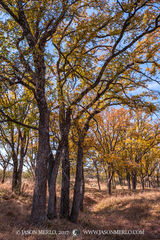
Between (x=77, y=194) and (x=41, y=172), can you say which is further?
(x=77, y=194)

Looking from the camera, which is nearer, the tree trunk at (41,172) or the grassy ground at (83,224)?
the grassy ground at (83,224)

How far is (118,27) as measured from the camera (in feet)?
23.1

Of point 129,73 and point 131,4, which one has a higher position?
point 131,4

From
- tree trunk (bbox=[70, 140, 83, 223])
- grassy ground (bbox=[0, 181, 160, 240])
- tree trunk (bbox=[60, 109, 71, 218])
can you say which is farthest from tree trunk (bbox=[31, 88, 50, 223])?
tree trunk (bbox=[70, 140, 83, 223])

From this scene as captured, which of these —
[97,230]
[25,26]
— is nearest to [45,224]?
[97,230]

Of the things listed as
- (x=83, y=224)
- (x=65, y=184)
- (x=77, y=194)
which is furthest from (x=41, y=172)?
(x=83, y=224)

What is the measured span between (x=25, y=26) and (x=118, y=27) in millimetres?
4014

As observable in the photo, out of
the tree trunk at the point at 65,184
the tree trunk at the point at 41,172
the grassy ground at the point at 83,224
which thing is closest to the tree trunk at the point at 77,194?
the tree trunk at the point at 65,184

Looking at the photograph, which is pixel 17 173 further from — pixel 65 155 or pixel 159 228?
pixel 159 228

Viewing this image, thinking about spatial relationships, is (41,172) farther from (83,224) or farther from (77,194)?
(83,224)

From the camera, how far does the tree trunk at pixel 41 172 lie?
5972 millimetres

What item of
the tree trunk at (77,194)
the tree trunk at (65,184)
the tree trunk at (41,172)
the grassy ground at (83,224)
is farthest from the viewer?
the tree trunk at (77,194)

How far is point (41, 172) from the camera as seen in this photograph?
20.5 feet

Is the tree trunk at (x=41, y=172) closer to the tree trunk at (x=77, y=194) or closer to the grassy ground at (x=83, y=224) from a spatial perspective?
the grassy ground at (x=83, y=224)
